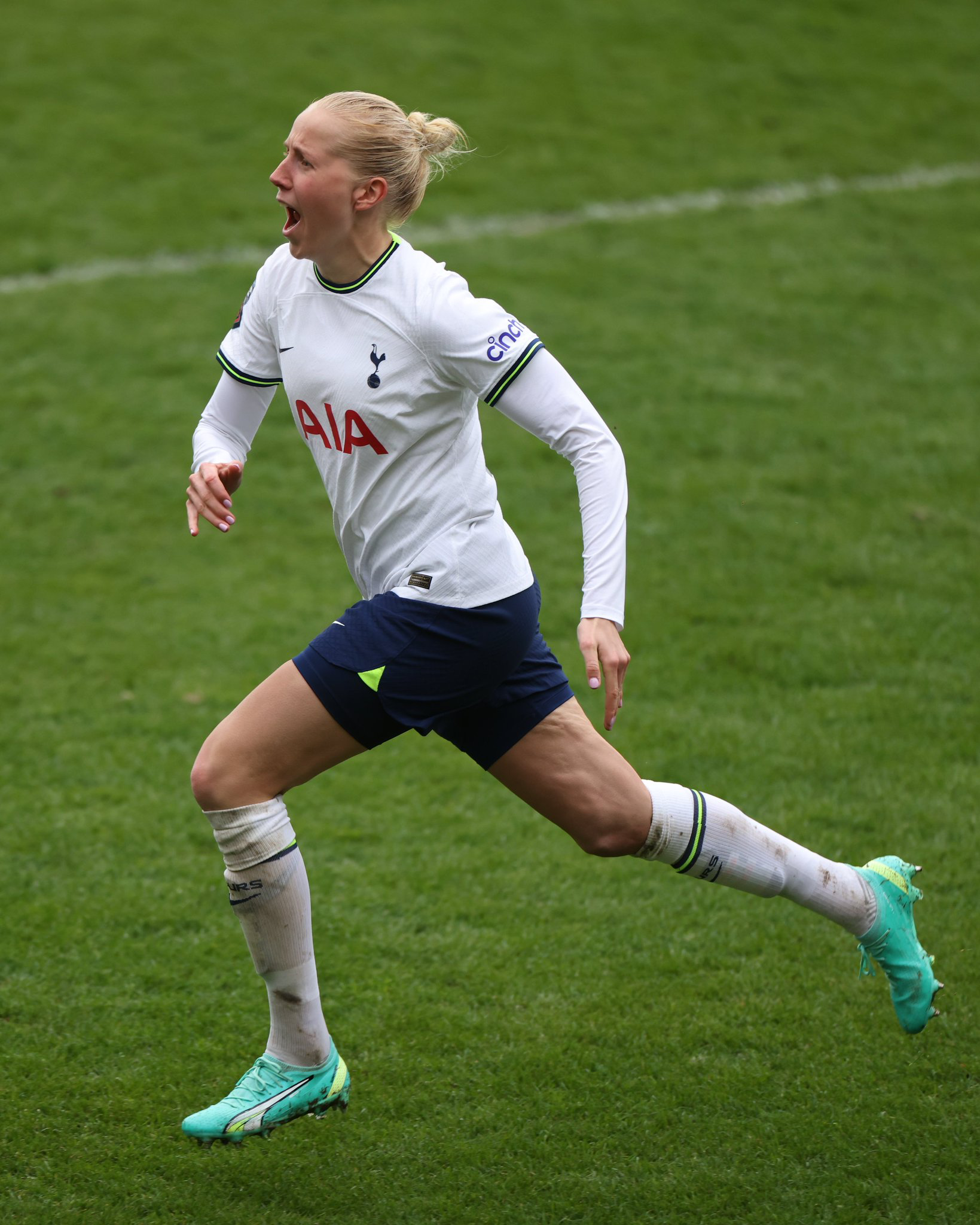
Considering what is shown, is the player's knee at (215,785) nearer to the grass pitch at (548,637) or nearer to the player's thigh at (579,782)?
the player's thigh at (579,782)

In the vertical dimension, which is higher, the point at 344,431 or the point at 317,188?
the point at 317,188

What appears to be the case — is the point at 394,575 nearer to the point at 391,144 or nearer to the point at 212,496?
the point at 212,496

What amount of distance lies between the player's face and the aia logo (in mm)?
370

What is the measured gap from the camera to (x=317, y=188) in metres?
3.30

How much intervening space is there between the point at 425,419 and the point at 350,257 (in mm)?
416

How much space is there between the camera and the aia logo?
3.33 metres

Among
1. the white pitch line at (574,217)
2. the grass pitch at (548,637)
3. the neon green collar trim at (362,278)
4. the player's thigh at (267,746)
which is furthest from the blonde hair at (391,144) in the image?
the white pitch line at (574,217)

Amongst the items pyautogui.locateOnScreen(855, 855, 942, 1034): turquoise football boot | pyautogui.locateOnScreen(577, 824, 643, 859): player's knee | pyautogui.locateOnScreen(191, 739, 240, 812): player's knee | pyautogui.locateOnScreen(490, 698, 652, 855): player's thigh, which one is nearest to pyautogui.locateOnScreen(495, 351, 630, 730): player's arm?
pyautogui.locateOnScreen(490, 698, 652, 855): player's thigh

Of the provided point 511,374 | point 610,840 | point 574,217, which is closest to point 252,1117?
point 610,840

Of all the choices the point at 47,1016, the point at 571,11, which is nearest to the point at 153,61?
the point at 571,11

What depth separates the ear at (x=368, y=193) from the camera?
333 centimetres

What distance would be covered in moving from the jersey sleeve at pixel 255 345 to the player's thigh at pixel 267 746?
0.83 m

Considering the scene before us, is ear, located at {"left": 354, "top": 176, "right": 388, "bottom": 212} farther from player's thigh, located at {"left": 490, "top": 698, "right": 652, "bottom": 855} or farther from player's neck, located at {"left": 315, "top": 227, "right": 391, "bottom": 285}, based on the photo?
player's thigh, located at {"left": 490, "top": 698, "right": 652, "bottom": 855}

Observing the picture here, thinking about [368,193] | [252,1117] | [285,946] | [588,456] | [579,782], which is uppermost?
[368,193]
